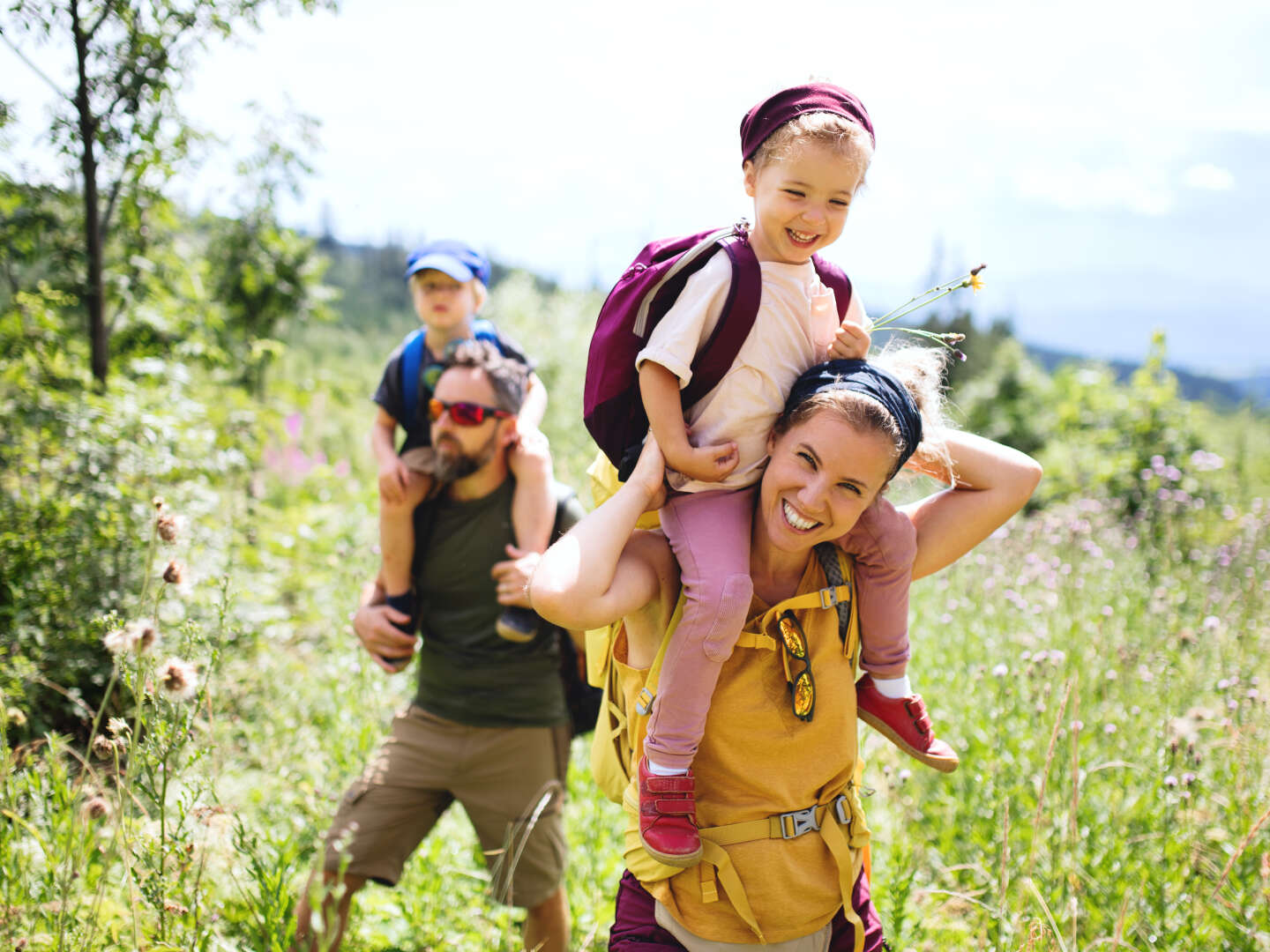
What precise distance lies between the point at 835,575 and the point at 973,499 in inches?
15.0

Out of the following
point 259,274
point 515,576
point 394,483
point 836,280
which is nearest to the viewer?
point 836,280

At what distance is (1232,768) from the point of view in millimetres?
2932

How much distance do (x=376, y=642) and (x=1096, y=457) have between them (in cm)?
950

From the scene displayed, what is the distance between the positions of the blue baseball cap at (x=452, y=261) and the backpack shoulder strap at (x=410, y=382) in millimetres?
309

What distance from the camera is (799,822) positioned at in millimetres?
1677

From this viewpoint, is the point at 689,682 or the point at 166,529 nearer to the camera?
the point at 689,682

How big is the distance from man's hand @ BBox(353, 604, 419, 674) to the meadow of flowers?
408mm

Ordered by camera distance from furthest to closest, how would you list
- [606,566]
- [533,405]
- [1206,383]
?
[1206,383] → [533,405] → [606,566]

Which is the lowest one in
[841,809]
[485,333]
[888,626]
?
[841,809]

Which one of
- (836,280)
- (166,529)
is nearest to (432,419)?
(166,529)

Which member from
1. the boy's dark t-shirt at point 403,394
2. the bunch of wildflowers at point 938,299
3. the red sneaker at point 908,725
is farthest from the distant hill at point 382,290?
the red sneaker at point 908,725

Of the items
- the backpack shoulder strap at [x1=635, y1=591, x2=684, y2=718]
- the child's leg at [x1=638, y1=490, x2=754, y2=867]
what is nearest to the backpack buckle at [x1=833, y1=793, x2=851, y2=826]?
the child's leg at [x1=638, y1=490, x2=754, y2=867]

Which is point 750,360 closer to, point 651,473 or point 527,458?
point 651,473

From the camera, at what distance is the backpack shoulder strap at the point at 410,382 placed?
311 cm
